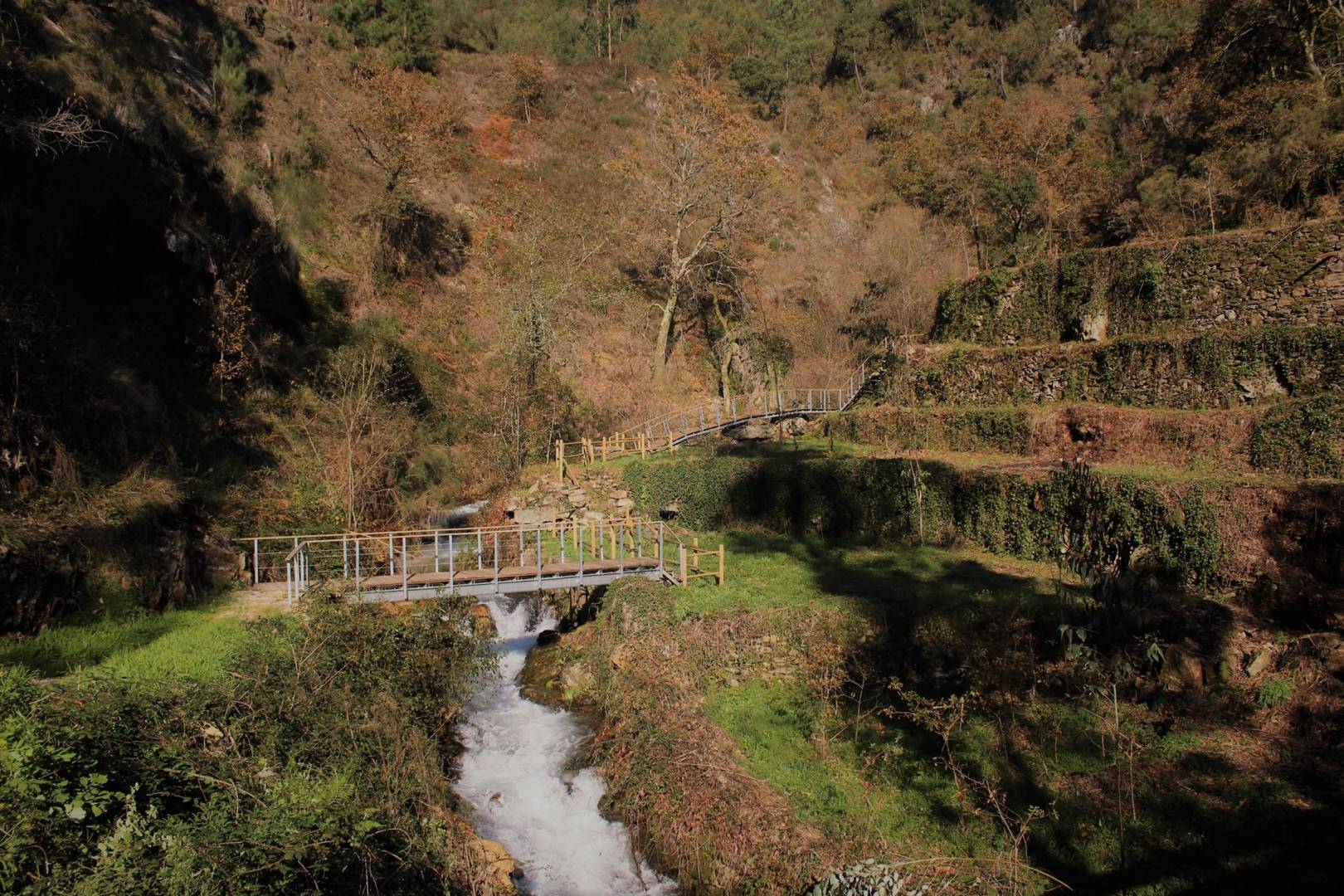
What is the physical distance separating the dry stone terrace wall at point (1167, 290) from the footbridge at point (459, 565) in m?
15.9

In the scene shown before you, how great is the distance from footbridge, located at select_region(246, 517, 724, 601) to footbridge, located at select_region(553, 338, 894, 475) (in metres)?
6.95

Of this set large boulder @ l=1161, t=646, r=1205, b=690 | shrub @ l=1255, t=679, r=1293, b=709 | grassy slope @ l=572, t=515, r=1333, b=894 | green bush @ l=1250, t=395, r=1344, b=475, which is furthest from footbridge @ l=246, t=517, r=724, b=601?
green bush @ l=1250, t=395, r=1344, b=475

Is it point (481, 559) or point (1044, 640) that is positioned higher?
point (481, 559)

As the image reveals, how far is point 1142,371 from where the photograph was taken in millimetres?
19953

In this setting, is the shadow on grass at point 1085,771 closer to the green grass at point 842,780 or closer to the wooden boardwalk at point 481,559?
the green grass at point 842,780

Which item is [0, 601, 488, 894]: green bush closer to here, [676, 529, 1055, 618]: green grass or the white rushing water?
the white rushing water

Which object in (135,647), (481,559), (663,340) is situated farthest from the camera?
(663,340)

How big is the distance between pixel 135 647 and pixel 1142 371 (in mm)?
24133

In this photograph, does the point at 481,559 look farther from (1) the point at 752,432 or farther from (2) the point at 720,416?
(1) the point at 752,432

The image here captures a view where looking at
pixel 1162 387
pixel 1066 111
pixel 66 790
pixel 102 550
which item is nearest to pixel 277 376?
pixel 102 550

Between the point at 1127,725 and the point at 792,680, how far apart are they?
190 inches

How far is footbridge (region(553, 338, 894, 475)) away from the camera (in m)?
28.4

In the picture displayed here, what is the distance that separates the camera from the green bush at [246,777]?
5.50 meters

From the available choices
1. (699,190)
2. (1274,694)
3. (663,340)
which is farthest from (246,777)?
(699,190)
